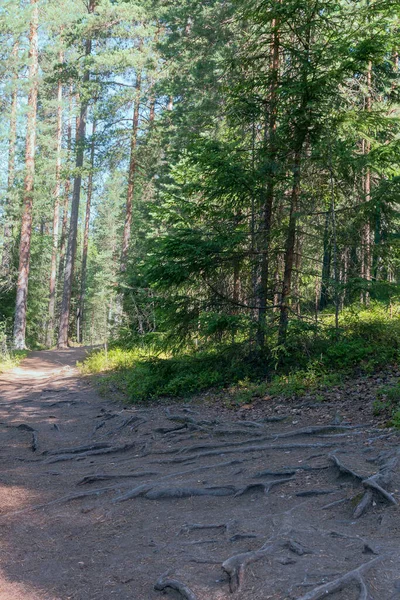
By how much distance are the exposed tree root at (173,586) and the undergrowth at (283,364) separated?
6464mm

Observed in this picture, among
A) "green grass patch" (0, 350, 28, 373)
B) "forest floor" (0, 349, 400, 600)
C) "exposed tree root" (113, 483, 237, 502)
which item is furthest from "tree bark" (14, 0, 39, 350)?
"exposed tree root" (113, 483, 237, 502)

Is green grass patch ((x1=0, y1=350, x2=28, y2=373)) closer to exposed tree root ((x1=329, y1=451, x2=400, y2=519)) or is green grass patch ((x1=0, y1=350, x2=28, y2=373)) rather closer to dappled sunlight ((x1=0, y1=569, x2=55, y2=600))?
dappled sunlight ((x1=0, y1=569, x2=55, y2=600))

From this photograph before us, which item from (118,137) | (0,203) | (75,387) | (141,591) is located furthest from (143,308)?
(0,203)

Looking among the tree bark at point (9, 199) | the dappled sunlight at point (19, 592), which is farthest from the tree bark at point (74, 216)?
the dappled sunlight at point (19, 592)

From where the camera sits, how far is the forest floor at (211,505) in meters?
4.06

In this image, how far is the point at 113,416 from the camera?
11.1 metres

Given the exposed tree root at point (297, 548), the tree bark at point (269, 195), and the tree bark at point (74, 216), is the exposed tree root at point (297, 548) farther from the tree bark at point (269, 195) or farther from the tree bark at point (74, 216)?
the tree bark at point (74, 216)

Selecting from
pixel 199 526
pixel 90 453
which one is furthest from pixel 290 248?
pixel 199 526

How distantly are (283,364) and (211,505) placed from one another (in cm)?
606

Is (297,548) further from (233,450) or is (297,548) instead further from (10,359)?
(10,359)

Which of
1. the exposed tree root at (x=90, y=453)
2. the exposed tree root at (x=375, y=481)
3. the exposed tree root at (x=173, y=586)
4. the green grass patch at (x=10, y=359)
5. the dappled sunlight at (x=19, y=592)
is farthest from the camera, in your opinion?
the green grass patch at (x=10, y=359)

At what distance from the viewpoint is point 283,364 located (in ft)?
38.0

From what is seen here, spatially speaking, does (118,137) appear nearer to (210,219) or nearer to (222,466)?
(210,219)

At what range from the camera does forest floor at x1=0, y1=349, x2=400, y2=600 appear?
13.3 feet
